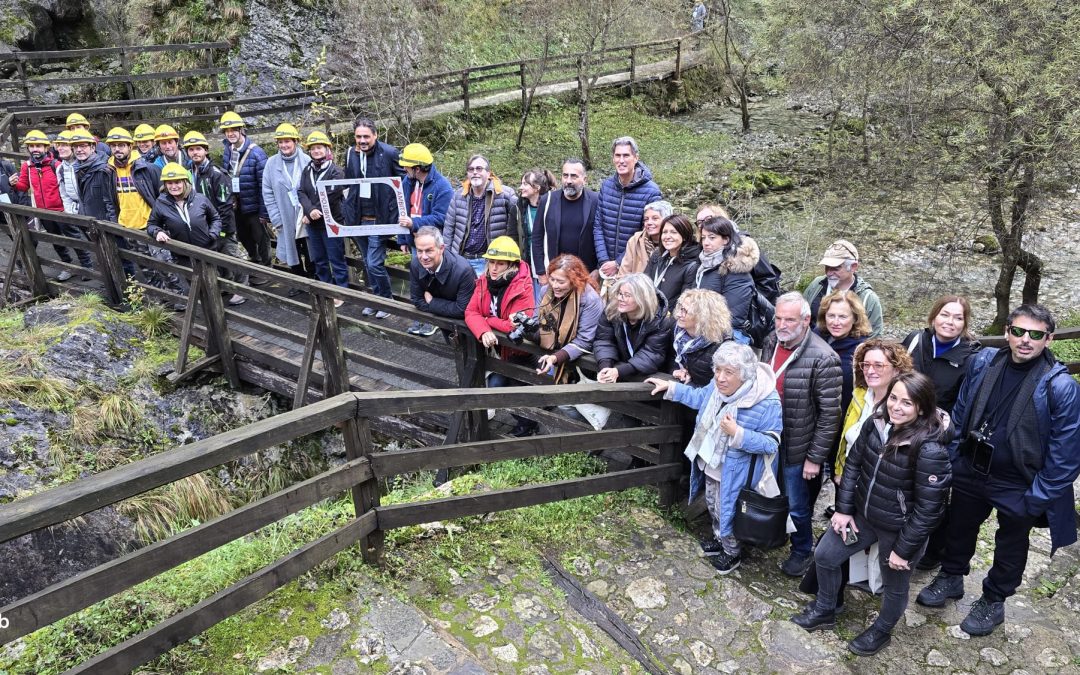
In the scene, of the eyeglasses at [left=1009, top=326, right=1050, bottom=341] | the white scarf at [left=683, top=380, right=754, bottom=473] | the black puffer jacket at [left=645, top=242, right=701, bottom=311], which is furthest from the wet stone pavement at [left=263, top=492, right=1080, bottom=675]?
the eyeglasses at [left=1009, top=326, right=1050, bottom=341]

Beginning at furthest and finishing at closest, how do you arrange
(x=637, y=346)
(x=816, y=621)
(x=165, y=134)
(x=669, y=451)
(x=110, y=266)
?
(x=165, y=134) → (x=110, y=266) → (x=669, y=451) → (x=637, y=346) → (x=816, y=621)

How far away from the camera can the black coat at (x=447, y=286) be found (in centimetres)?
581

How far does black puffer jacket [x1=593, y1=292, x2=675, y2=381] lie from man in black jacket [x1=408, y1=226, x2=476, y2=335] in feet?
4.00

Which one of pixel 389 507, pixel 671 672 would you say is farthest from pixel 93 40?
pixel 671 672

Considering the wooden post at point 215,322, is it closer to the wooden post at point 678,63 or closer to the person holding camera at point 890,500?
the person holding camera at point 890,500

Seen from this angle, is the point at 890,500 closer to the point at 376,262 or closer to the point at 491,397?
the point at 491,397

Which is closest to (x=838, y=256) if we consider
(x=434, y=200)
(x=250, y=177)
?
(x=434, y=200)

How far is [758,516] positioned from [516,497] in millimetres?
1468

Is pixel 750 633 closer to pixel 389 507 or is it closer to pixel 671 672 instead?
pixel 671 672

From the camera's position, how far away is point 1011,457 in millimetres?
4105

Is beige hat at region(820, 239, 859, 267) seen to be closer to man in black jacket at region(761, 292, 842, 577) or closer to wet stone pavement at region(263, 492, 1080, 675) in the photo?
man in black jacket at region(761, 292, 842, 577)

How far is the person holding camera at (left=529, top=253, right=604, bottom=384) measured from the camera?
17.4 ft

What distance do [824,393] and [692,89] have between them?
20845mm

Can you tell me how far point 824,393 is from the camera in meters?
4.39
